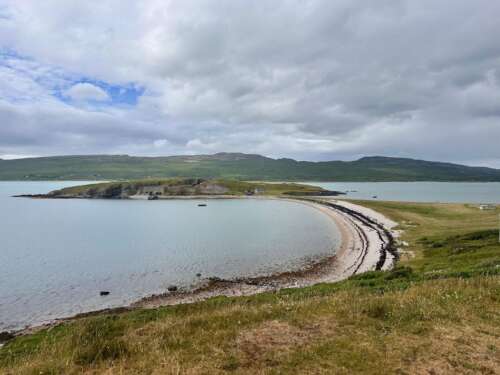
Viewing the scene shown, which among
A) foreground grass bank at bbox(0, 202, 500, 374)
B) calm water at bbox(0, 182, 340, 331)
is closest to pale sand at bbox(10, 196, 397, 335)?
calm water at bbox(0, 182, 340, 331)

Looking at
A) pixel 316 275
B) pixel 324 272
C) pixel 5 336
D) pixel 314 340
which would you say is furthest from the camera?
pixel 324 272

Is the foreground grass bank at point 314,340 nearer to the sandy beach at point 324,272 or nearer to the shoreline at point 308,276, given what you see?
the shoreline at point 308,276

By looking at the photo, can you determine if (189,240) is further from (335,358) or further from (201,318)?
(335,358)

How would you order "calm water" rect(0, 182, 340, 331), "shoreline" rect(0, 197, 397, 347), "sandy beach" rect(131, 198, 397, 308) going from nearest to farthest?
1. "shoreline" rect(0, 197, 397, 347)
2. "sandy beach" rect(131, 198, 397, 308)
3. "calm water" rect(0, 182, 340, 331)

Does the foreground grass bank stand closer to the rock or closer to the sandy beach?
the rock

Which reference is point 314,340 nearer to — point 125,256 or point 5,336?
point 5,336

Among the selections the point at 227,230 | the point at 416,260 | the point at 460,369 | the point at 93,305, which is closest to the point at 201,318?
the point at 460,369

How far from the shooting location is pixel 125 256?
51.9 m

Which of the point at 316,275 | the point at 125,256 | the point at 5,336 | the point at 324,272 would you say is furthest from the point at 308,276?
the point at 125,256

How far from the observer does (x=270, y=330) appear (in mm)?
10500

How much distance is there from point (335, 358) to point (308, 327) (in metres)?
2.39

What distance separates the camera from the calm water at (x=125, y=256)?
33188mm

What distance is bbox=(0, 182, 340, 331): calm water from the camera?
33.2 meters

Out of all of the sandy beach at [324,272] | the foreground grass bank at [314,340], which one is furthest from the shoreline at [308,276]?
the foreground grass bank at [314,340]
